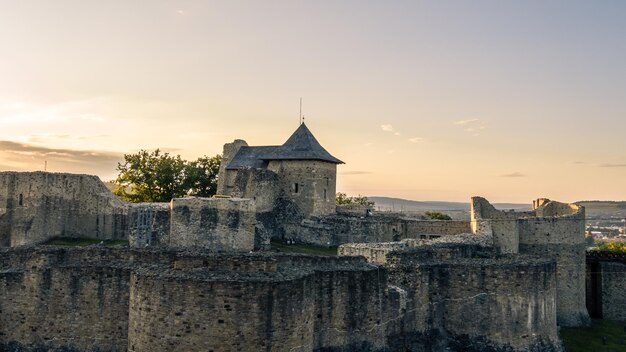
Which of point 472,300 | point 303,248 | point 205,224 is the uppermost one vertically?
point 205,224

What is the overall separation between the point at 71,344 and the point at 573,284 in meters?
23.8

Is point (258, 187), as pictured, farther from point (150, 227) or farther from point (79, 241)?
point (79, 241)

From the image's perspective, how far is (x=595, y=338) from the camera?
28391 mm

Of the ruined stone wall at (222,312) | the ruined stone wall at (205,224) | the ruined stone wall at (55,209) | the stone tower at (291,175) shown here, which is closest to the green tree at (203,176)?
the stone tower at (291,175)

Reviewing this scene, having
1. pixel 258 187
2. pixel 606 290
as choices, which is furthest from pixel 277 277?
pixel 606 290

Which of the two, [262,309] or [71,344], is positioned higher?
[262,309]

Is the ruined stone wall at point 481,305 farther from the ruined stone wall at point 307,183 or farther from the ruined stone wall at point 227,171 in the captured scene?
the ruined stone wall at point 227,171

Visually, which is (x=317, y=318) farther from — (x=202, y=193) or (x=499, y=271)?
(x=202, y=193)

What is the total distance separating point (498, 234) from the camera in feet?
99.3

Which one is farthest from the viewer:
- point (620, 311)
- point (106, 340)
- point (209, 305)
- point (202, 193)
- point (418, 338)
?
point (202, 193)

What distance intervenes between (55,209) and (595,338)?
25.6 m

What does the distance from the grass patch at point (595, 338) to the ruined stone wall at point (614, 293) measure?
2.51 metres

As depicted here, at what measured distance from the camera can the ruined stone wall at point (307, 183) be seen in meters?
37.4

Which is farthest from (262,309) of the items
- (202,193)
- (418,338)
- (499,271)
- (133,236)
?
(202,193)
